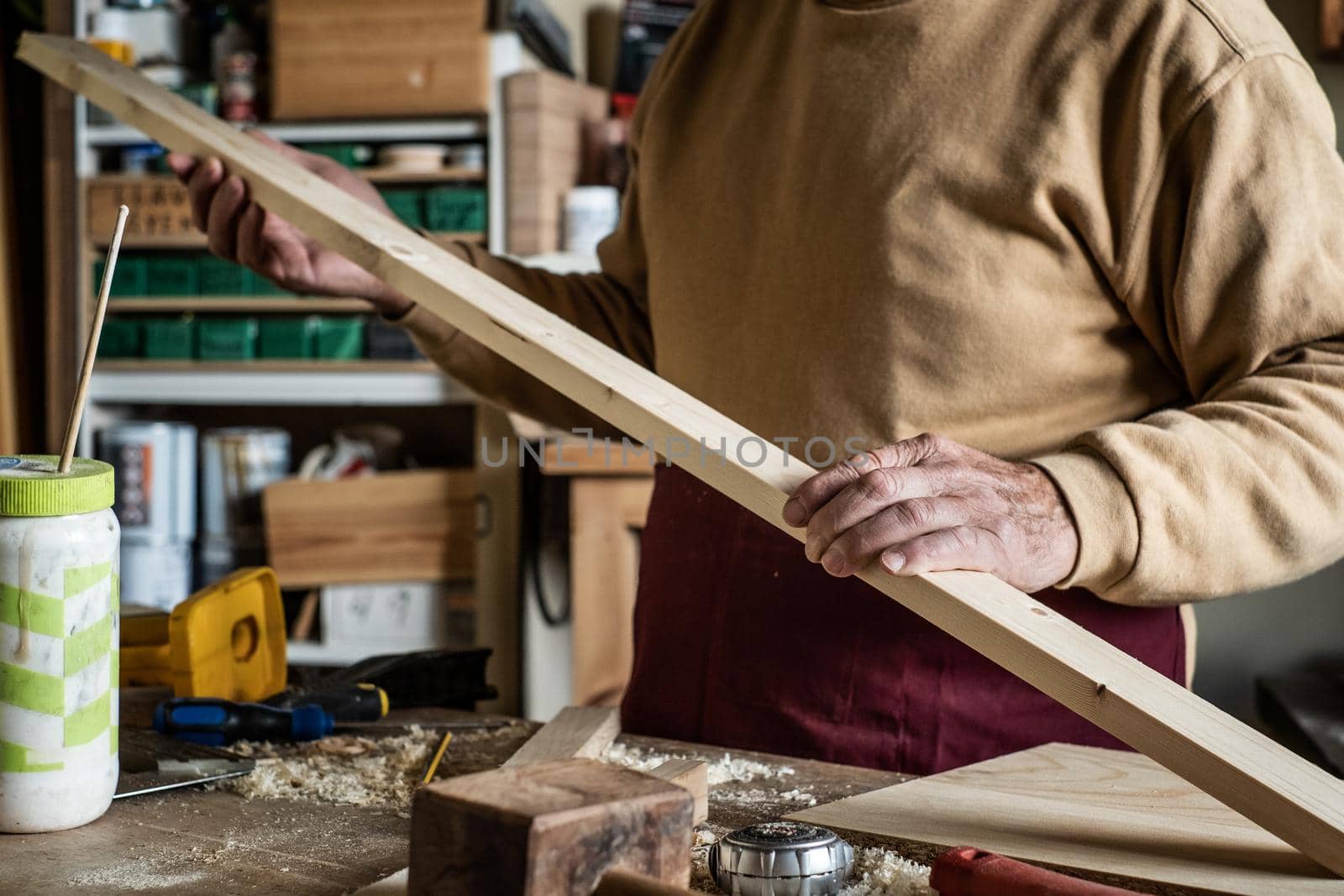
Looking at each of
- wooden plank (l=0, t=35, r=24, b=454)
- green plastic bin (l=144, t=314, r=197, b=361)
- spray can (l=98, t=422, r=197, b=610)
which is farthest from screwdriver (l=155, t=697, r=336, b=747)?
wooden plank (l=0, t=35, r=24, b=454)

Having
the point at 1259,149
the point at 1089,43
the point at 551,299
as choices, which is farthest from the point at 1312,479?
the point at 551,299

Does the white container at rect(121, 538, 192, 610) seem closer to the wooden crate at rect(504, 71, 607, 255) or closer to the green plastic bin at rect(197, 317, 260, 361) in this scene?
the green plastic bin at rect(197, 317, 260, 361)

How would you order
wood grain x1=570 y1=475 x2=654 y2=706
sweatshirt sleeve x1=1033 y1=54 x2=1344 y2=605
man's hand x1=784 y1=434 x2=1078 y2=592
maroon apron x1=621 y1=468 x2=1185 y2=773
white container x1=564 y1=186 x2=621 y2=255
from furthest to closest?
white container x1=564 y1=186 x2=621 y2=255, wood grain x1=570 y1=475 x2=654 y2=706, maroon apron x1=621 y1=468 x2=1185 y2=773, sweatshirt sleeve x1=1033 y1=54 x2=1344 y2=605, man's hand x1=784 y1=434 x2=1078 y2=592

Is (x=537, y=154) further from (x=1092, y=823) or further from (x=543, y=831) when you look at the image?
(x=543, y=831)

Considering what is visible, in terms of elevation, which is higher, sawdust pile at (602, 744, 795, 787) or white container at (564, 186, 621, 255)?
white container at (564, 186, 621, 255)

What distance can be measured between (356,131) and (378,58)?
0.49 feet

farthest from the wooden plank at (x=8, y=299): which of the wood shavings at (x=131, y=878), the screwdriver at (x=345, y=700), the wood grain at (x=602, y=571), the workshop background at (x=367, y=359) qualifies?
the wood shavings at (x=131, y=878)

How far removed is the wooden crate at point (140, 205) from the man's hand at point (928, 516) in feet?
6.36

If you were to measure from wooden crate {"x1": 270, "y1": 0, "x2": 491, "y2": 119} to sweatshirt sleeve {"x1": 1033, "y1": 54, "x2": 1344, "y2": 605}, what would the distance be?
1.57 metres

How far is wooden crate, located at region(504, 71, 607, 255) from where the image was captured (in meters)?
2.22

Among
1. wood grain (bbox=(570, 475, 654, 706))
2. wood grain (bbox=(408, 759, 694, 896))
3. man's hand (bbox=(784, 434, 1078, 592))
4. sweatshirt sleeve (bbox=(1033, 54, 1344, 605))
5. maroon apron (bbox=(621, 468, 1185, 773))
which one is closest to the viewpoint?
wood grain (bbox=(408, 759, 694, 896))

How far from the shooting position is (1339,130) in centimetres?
236

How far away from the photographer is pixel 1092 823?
0.72 m

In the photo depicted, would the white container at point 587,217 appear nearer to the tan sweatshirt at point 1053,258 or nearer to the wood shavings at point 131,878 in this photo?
the tan sweatshirt at point 1053,258
